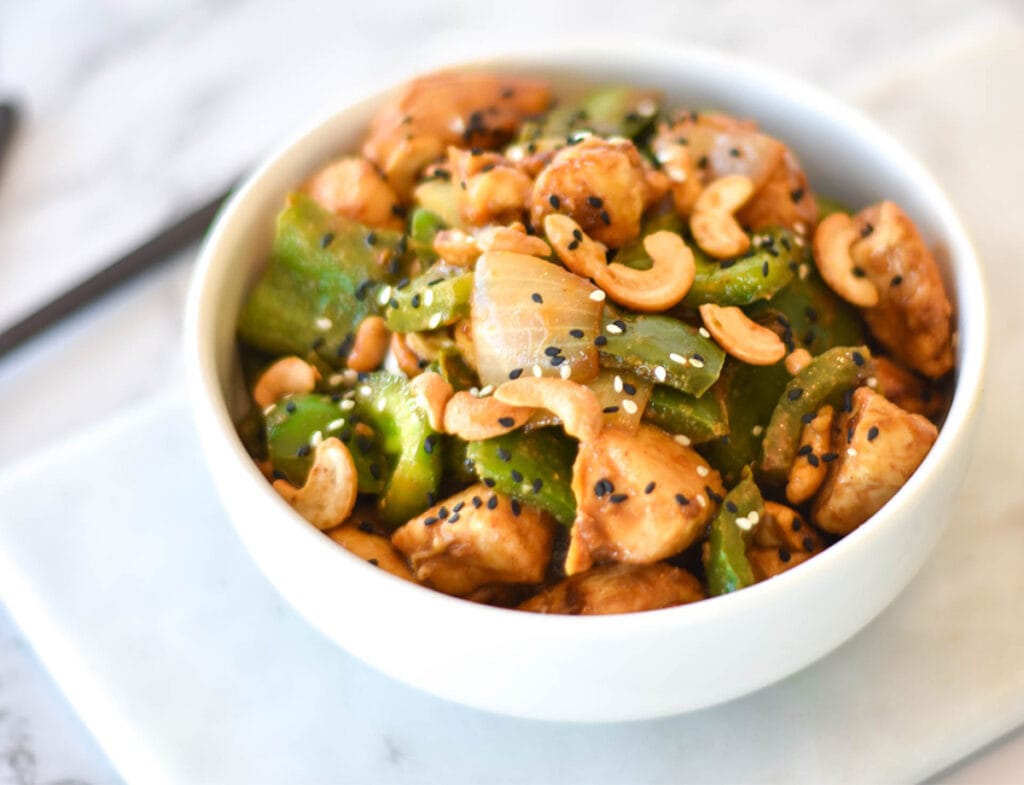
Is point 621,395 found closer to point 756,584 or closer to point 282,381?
point 756,584

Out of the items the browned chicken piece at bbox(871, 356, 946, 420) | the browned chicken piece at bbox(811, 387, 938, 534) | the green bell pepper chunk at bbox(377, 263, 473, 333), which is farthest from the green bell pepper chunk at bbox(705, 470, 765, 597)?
the green bell pepper chunk at bbox(377, 263, 473, 333)

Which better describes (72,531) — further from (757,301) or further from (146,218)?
(757,301)

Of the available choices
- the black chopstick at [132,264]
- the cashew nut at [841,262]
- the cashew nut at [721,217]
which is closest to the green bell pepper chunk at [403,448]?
the cashew nut at [721,217]

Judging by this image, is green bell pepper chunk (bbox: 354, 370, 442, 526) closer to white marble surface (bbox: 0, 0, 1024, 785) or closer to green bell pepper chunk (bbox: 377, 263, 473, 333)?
green bell pepper chunk (bbox: 377, 263, 473, 333)

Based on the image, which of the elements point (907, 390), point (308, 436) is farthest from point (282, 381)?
point (907, 390)

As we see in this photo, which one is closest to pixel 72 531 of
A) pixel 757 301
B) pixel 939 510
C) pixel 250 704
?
pixel 250 704
